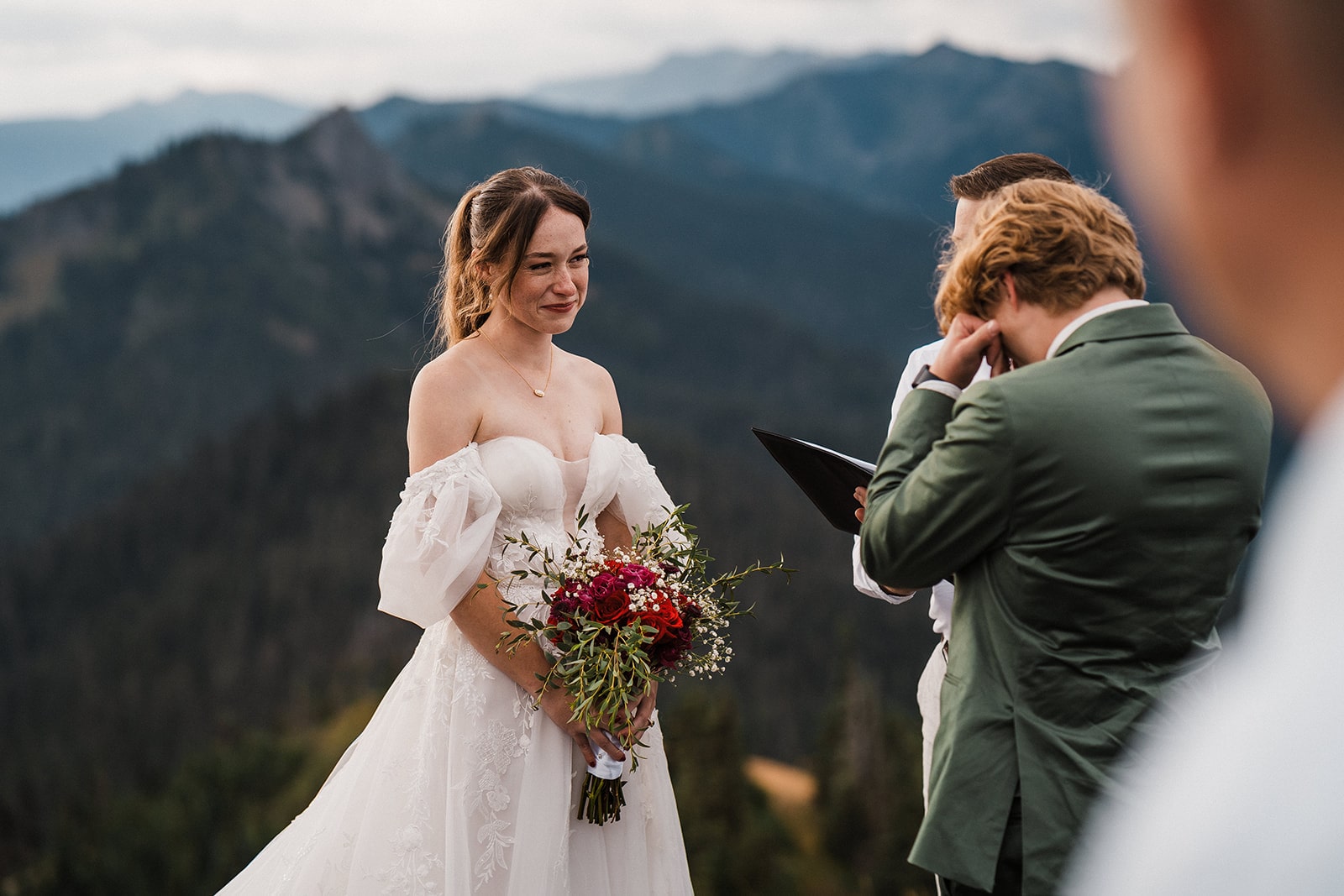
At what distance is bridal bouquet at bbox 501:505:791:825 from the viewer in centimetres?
286

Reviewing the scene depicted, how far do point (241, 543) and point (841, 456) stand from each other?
68.5 metres

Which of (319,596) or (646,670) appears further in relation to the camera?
(319,596)

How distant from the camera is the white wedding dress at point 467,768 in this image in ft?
10.1

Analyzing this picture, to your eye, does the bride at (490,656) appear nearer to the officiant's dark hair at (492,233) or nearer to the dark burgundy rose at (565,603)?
the officiant's dark hair at (492,233)

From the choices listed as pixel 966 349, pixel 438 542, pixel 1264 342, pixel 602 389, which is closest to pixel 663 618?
pixel 438 542

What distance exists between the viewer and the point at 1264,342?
0.62 meters

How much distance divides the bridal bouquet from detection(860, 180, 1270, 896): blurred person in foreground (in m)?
0.87

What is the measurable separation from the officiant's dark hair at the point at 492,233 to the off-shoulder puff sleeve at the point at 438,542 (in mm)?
561

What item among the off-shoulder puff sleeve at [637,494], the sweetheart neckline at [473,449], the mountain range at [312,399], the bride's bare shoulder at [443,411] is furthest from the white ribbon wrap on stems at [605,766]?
the mountain range at [312,399]

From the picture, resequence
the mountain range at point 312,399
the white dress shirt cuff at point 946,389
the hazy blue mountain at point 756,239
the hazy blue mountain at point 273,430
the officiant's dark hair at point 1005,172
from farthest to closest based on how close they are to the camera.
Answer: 1. the hazy blue mountain at point 756,239
2. the hazy blue mountain at point 273,430
3. the mountain range at point 312,399
4. the officiant's dark hair at point 1005,172
5. the white dress shirt cuff at point 946,389

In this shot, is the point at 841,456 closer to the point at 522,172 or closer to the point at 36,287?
the point at 522,172

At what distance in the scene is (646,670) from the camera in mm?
2816

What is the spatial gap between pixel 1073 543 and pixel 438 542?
5.64ft

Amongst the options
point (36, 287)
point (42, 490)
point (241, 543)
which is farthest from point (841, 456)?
point (36, 287)
